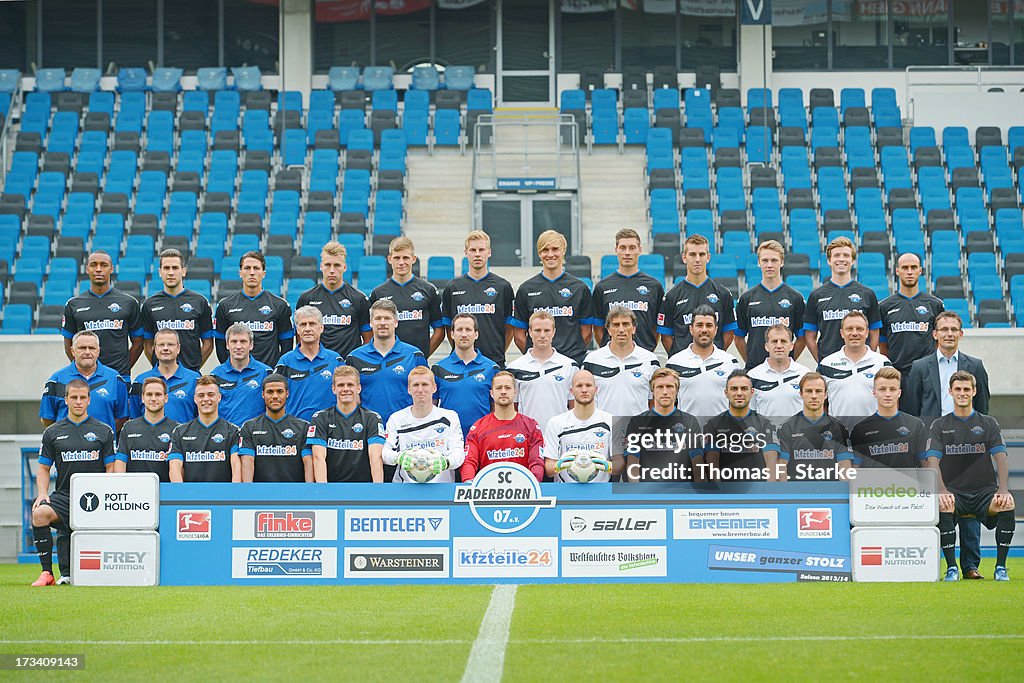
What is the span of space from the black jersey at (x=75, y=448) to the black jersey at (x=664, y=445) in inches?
149

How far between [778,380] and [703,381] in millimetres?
547

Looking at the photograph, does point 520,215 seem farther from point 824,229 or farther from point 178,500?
point 178,500

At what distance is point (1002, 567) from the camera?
29.9ft

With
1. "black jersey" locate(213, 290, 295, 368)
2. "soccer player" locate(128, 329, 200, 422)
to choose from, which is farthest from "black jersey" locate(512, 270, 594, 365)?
"soccer player" locate(128, 329, 200, 422)

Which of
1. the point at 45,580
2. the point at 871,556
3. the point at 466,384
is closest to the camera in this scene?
the point at 871,556

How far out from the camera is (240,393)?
10.1 meters

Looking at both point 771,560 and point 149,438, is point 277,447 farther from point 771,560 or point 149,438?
point 771,560

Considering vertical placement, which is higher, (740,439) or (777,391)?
(777,391)

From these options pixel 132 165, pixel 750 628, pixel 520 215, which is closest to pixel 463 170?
pixel 520 215

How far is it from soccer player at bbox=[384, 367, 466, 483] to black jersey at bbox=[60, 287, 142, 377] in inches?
104

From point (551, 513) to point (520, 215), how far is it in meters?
13.9

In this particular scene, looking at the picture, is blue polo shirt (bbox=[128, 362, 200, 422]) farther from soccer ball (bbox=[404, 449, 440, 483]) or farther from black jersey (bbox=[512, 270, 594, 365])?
black jersey (bbox=[512, 270, 594, 365])

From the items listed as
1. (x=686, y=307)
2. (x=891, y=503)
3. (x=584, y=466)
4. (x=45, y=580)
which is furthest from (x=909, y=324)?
(x=45, y=580)

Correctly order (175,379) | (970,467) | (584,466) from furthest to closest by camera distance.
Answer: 1. (175,379)
2. (970,467)
3. (584,466)
